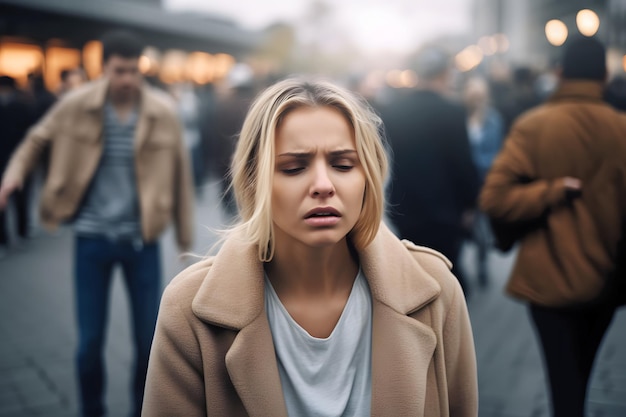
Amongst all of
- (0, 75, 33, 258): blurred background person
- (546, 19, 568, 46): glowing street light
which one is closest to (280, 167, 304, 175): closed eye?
(546, 19, 568, 46): glowing street light

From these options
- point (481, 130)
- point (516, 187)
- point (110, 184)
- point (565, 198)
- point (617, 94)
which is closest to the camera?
point (565, 198)

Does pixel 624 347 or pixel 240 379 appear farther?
pixel 624 347

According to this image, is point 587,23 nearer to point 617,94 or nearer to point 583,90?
point 583,90

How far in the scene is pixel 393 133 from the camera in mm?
5180

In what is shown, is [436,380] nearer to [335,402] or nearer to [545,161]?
[335,402]

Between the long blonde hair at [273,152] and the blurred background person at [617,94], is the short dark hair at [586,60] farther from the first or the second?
the blurred background person at [617,94]

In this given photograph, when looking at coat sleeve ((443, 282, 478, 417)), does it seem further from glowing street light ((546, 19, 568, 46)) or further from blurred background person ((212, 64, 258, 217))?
blurred background person ((212, 64, 258, 217))

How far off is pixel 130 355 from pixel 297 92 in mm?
3892

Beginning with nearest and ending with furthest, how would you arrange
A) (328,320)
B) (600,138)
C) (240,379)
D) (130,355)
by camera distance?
(240,379) → (328,320) → (600,138) → (130,355)

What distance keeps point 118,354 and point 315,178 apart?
3.98 meters

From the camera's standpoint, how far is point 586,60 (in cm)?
330

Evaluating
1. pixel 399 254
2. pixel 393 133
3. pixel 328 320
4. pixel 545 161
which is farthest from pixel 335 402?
pixel 393 133

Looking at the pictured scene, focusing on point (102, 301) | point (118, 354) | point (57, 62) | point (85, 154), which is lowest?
point (118, 354)

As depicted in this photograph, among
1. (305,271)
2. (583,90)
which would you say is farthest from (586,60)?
(305,271)
